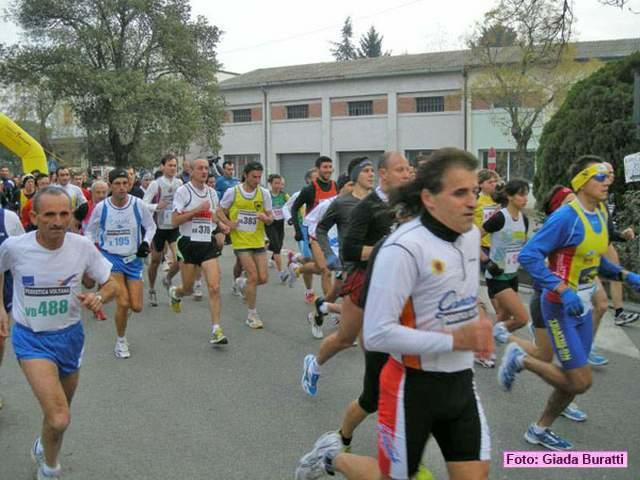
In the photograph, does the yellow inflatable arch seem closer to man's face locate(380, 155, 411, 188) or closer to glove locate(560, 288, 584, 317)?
man's face locate(380, 155, 411, 188)

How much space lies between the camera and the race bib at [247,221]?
8727 millimetres

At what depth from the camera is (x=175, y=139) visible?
35.6 metres

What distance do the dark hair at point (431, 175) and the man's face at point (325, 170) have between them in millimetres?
6380

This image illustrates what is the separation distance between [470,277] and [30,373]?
2592 mm

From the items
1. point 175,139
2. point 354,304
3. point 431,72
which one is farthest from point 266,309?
point 431,72

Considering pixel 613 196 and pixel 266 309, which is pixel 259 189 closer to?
pixel 266 309

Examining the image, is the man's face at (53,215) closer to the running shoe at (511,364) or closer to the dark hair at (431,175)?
A: the dark hair at (431,175)

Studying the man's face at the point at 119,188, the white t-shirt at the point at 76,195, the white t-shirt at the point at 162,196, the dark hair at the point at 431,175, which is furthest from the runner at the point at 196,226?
the dark hair at the point at 431,175

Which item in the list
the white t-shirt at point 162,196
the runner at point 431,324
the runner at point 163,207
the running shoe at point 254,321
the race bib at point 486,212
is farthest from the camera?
the white t-shirt at point 162,196

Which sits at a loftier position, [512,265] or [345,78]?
[345,78]

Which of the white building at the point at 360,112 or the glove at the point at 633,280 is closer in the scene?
the glove at the point at 633,280

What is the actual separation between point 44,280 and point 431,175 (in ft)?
8.13

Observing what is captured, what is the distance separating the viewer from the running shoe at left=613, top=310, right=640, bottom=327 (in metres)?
8.58

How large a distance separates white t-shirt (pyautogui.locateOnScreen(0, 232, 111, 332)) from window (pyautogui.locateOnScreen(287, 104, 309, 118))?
40.2 meters
